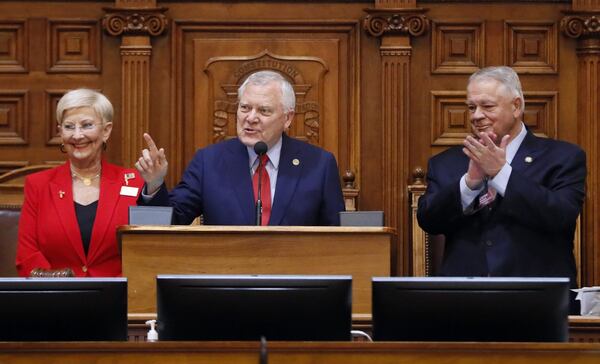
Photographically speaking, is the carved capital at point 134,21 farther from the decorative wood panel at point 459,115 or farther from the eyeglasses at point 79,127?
the decorative wood panel at point 459,115

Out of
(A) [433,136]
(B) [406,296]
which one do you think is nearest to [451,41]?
(A) [433,136]

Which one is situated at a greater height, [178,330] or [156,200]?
[156,200]

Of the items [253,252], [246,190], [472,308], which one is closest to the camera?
[472,308]

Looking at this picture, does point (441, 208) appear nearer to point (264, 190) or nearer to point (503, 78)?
point (503, 78)

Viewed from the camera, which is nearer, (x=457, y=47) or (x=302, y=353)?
(x=302, y=353)

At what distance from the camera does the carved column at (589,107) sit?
6.16 m

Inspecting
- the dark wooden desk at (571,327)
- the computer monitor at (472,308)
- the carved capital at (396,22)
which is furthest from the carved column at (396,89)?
the computer monitor at (472,308)

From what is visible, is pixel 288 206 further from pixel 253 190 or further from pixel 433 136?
pixel 433 136

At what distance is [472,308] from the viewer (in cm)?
324

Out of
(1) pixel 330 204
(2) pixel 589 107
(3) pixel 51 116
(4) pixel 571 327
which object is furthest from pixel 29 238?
(2) pixel 589 107

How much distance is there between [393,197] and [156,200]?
68.8 inches

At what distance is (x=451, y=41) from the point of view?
20.7 feet

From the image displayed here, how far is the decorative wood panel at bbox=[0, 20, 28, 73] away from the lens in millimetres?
6250

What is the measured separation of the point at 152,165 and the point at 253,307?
5.28ft
